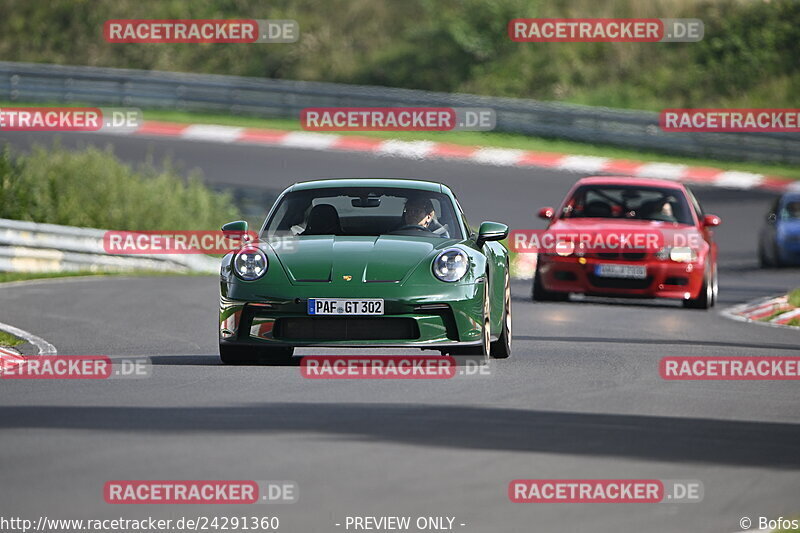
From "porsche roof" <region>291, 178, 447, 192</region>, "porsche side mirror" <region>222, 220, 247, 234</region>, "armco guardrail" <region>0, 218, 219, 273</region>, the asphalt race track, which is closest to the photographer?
the asphalt race track

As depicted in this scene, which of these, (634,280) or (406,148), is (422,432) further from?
(406,148)

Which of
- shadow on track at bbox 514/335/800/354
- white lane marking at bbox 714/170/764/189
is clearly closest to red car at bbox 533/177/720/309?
shadow on track at bbox 514/335/800/354

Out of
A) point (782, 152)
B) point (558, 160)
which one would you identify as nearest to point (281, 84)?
point (558, 160)

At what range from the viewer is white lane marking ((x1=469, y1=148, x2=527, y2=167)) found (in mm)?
32250

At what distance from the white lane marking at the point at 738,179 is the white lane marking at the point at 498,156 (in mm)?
3876

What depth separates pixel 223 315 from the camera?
1094 centimetres

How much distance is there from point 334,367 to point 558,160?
21668mm

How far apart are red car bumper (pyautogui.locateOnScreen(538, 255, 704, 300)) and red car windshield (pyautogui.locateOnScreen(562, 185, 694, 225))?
77 cm

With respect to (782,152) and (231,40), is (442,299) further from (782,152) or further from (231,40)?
(231,40)

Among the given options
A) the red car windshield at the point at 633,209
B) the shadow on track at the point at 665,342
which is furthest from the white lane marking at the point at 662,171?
the shadow on track at the point at 665,342

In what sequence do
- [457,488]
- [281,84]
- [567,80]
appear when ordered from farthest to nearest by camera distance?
[567,80] < [281,84] < [457,488]

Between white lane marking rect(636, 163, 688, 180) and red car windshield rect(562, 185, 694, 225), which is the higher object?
white lane marking rect(636, 163, 688, 180)

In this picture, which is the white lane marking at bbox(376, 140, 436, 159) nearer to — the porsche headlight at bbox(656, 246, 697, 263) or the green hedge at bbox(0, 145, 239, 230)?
the green hedge at bbox(0, 145, 239, 230)

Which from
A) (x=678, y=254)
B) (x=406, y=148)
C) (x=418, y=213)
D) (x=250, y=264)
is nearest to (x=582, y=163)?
(x=406, y=148)
